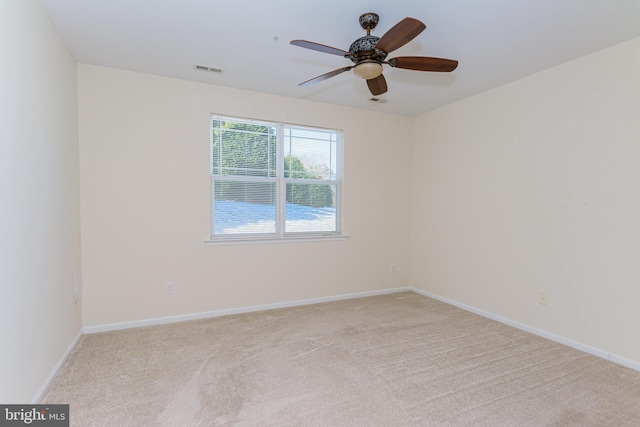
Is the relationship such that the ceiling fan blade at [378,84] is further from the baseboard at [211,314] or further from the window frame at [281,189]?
the baseboard at [211,314]

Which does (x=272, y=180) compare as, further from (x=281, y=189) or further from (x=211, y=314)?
(x=211, y=314)

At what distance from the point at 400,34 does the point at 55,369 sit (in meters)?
3.26

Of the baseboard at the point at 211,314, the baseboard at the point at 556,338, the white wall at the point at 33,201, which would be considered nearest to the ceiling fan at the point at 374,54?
the white wall at the point at 33,201

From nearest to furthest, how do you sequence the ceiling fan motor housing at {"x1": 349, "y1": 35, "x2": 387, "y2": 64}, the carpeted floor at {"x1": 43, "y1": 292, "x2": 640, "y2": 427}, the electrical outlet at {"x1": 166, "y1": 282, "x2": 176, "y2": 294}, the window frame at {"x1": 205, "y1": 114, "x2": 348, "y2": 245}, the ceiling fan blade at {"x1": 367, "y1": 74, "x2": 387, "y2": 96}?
1. the carpeted floor at {"x1": 43, "y1": 292, "x2": 640, "y2": 427}
2. the ceiling fan motor housing at {"x1": 349, "y1": 35, "x2": 387, "y2": 64}
3. the ceiling fan blade at {"x1": 367, "y1": 74, "x2": 387, "y2": 96}
4. the electrical outlet at {"x1": 166, "y1": 282, "x2": 176, "y2": 294}
5. the window frame at {"x1": 205, "y1": 114, "x2": 348, "y2": 245}

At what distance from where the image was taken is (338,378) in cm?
235

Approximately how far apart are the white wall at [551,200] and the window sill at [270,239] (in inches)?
57.8

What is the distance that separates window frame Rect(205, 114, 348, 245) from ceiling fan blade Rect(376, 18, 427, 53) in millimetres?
2114

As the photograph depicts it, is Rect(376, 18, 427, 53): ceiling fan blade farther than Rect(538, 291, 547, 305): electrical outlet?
No

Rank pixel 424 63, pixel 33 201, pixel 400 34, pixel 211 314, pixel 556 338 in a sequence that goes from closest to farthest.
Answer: pixel 400 34
pixel 33 201
pixel 424 63
pixel 556 338
pixel 211 314

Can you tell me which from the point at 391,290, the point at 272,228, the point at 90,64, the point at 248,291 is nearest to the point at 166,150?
the point at 90,64

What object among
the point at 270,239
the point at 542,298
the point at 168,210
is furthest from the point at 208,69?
the point at 542,298

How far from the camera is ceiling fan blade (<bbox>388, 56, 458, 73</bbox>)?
219cm

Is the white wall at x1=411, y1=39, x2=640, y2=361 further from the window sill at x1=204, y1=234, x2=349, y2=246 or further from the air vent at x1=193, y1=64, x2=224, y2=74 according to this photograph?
the air vent at x1=193, y1=64, x2=224, y2=74

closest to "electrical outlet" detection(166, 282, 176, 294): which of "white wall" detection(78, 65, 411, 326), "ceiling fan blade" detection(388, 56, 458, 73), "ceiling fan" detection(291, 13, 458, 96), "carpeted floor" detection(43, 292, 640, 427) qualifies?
"white wall" detection(78, 65, 411, 326)
